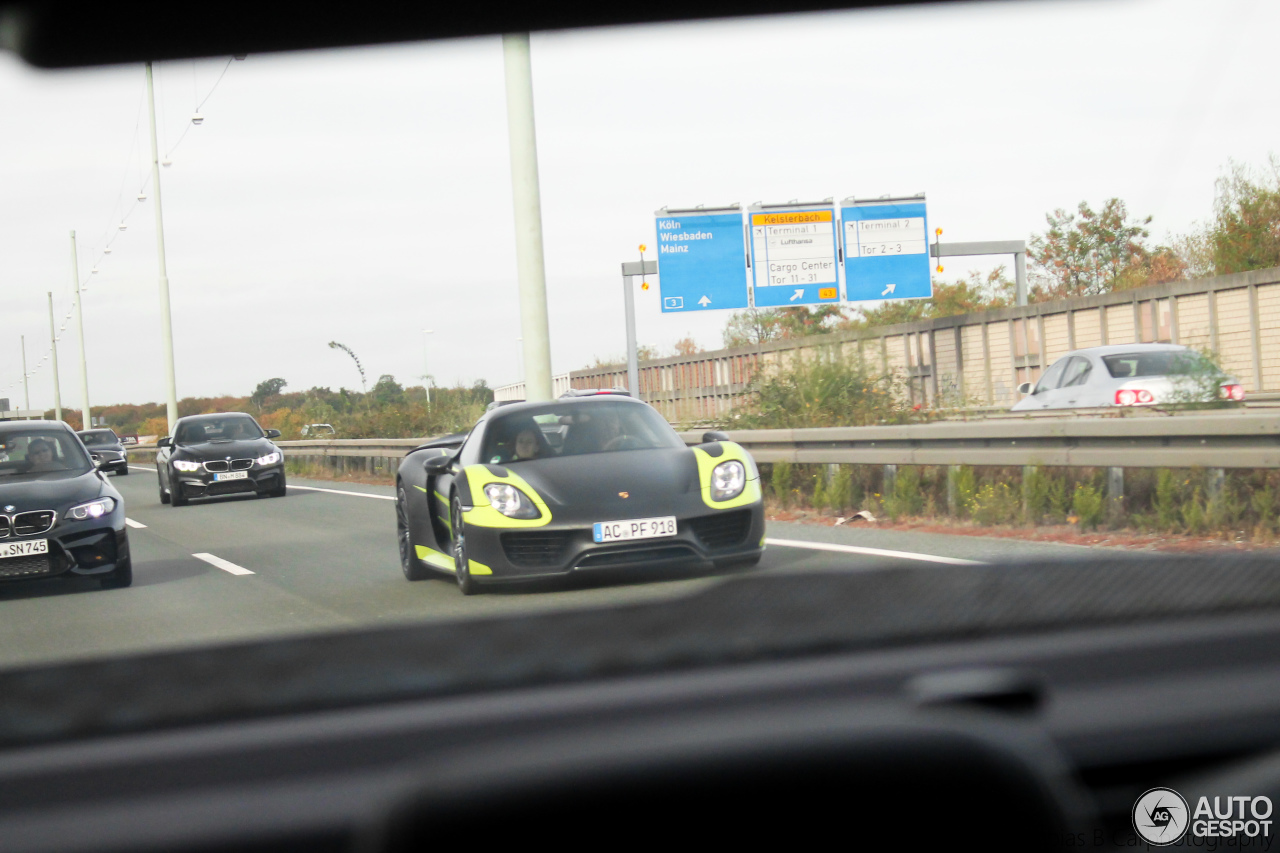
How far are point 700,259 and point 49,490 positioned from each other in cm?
2385

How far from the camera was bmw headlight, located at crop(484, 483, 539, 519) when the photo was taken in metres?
8.07

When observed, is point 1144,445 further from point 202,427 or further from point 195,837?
point 202,427

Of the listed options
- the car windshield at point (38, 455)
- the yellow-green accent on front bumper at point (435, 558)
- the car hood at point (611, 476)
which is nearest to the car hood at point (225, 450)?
the car windshield at point (38, 455)

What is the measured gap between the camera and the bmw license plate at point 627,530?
786 centimetres

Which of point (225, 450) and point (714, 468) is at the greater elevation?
point (225, 450)

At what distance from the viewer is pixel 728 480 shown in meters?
8.36

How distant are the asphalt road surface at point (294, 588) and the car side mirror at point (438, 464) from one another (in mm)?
831

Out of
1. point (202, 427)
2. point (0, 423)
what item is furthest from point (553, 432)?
point (202, 427)

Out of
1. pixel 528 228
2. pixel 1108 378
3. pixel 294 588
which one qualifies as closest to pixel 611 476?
pixel 294 588

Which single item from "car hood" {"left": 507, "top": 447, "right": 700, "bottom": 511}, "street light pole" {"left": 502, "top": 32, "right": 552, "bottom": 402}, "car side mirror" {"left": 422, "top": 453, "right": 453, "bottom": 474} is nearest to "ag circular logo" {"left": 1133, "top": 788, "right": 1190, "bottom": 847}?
"car hood" {"left": 507, "top": 447, "right": 700, "bottom": 511}

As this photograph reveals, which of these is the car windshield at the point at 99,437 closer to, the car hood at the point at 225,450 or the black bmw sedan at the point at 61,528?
the car hood at the point at 225,450

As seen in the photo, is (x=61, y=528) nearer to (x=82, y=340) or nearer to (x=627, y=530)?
(x=627, y=530)

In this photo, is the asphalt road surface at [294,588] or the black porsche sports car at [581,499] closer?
the asphalt road surface at [294,588]

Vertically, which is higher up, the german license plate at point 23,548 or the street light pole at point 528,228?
the street light pole at point 528,228
